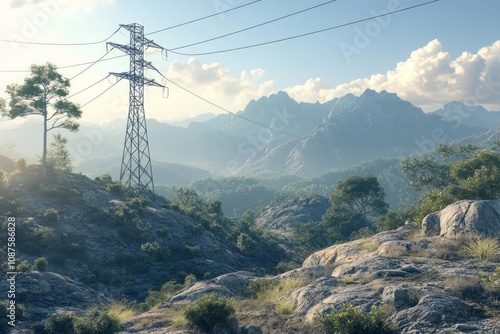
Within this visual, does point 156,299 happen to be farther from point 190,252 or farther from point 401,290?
point 190,252

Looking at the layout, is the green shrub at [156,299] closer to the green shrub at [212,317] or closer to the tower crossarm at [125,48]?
the green shrub at [212,317]

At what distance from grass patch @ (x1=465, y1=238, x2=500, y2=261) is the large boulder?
1.24 m

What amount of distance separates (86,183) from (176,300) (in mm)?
34326

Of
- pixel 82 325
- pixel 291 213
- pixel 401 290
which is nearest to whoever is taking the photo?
pixel 401 290

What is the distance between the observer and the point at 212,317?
42.1 feet

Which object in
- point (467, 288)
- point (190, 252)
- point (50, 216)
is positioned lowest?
point (190, 252)

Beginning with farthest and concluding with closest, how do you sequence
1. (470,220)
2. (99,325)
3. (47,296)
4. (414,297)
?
(470,220) → (47,296) → (99,325) → (414,297)

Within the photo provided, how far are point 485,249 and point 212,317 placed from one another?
12232mm

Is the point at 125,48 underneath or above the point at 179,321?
above

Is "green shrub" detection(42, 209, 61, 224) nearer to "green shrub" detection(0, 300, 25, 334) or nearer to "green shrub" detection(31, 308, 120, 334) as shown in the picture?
"green shrub" detection(0, 300, 25, 334)

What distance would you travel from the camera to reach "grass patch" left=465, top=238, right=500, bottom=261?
1536 cm

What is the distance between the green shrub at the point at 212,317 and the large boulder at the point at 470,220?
12722mm

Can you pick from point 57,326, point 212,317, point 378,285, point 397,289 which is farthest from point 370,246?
point 57,326

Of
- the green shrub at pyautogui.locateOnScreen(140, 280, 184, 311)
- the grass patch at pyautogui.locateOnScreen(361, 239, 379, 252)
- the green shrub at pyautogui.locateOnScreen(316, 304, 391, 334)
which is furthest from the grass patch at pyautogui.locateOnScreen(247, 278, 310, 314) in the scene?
the grass patch at pyautogui.locateOnScreen(361, 239, 379, 252)
